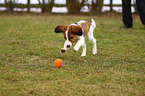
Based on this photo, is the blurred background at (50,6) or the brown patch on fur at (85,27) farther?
the blurred background at (50,6)

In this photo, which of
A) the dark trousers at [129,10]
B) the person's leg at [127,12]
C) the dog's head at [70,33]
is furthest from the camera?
the person's leg at [127,12]

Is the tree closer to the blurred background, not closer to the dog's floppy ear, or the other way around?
the blurred background

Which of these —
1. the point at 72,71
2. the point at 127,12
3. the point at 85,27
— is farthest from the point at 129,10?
the point at 72,71

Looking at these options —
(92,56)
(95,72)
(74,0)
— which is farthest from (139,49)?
(74,0)

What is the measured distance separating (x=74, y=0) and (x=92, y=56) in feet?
35.5

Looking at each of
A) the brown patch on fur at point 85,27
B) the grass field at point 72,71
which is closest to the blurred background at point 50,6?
the grass field at point 72,71

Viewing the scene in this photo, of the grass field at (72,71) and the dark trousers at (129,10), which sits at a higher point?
the dark trousers at (129,10)

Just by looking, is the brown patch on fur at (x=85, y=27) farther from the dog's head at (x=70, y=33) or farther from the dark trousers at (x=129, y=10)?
the dark trousers at (x=129, y=10)

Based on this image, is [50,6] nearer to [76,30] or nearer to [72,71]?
[76,30]

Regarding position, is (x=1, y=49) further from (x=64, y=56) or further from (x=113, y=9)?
(x=113, y=9)

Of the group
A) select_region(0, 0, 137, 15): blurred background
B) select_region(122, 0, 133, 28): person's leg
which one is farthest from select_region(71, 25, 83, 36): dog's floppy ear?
select_region(0, 0, 137, 15): blurred background

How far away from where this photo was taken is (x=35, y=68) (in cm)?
356

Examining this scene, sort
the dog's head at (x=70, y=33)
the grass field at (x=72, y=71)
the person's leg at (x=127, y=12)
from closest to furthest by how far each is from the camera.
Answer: the grass field at (x=72, y=71), the dog's head at (x=70, y=33), the person's leg at (x=127, y=12)

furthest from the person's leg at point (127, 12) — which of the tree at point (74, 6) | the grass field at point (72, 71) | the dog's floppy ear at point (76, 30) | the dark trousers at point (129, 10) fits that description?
the tree at point (74, 6)
